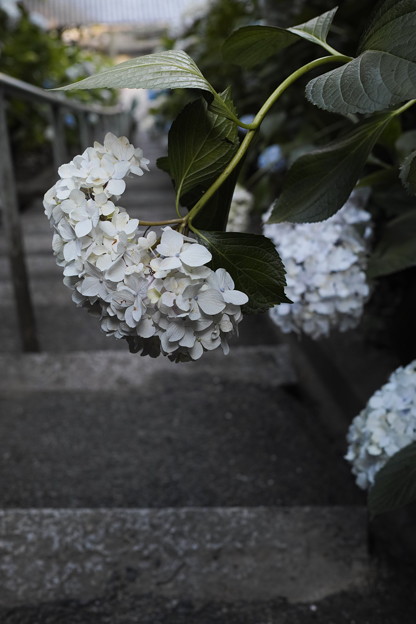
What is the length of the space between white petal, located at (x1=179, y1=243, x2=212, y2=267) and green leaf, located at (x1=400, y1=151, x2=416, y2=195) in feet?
0.69

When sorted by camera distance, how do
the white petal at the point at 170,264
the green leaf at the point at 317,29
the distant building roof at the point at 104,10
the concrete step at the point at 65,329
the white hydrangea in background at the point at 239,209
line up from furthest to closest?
the distant building roof at the point at 104,10, the concrete step at the point at 65,329, the white hydrangea in background at the point at 239,209, the green leaf at the point at 317,29, the white petal at the point at 170,264

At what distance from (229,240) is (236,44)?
263mm

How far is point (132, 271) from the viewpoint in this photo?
1.95ft

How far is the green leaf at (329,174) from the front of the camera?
2.64ft

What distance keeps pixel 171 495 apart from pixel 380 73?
110cm

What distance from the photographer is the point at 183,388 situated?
79.4 inches

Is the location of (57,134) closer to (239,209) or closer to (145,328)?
(239,209)

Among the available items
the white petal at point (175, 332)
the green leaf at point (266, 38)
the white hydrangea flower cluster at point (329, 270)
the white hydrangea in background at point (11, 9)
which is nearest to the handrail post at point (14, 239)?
the white hydrangea flower cluster at point (329, 270)

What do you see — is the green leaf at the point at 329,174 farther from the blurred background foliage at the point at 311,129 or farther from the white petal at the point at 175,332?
the white petal at the point at 175,332

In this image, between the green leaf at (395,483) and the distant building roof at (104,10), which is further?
the distant building roof at (104,10)

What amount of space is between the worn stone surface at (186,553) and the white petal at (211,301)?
0.68 meters

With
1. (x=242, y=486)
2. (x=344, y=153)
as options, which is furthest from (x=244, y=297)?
(x=242, y=486)

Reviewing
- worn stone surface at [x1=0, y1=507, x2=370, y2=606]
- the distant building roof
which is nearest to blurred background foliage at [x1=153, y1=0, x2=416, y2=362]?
worn stone surface at [x1=0, y1=507, x2=370, y2=606]

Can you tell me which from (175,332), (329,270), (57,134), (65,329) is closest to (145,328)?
(175,332)
